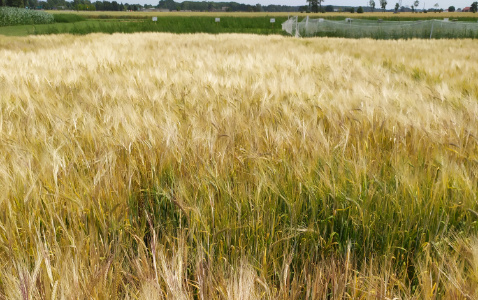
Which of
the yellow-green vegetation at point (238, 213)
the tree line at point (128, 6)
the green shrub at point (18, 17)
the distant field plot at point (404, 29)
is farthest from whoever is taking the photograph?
the tree line at point (128, 6)

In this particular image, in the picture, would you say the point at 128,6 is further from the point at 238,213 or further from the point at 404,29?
the point at 238,213

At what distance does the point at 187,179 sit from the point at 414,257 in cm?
64

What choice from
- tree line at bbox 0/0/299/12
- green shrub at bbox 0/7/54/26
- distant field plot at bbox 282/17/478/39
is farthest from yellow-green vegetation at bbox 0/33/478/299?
tree line at bbox 0/0/299/12

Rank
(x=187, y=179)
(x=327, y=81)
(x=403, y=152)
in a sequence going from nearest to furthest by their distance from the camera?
(x=187, y=179)
(x=403, y=152)
(x=327, y=81)

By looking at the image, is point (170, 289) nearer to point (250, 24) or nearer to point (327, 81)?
point (327, 81)

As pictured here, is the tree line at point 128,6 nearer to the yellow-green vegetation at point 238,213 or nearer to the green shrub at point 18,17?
the green shrub at point 18,17

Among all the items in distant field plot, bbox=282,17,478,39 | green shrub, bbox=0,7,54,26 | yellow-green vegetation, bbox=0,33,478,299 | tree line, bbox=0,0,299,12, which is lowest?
yellow-green vegetation, bbox=0,33,478,299

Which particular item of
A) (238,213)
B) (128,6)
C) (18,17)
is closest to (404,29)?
(238,213)

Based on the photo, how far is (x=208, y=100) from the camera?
205 centimetres

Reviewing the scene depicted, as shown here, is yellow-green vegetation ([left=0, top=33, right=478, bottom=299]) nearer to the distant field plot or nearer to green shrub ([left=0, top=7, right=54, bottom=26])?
the distant field plot

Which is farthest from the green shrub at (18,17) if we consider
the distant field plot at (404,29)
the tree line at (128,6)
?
the tree line at (128,6)

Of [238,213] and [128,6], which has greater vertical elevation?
[128,6]

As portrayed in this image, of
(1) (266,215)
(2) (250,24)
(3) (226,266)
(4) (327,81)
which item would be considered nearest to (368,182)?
(1) (266,215)

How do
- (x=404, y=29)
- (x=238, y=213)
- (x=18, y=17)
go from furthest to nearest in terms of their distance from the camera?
(x=18, y=17)
(x=404, y=29)
(x=238, y=213)
